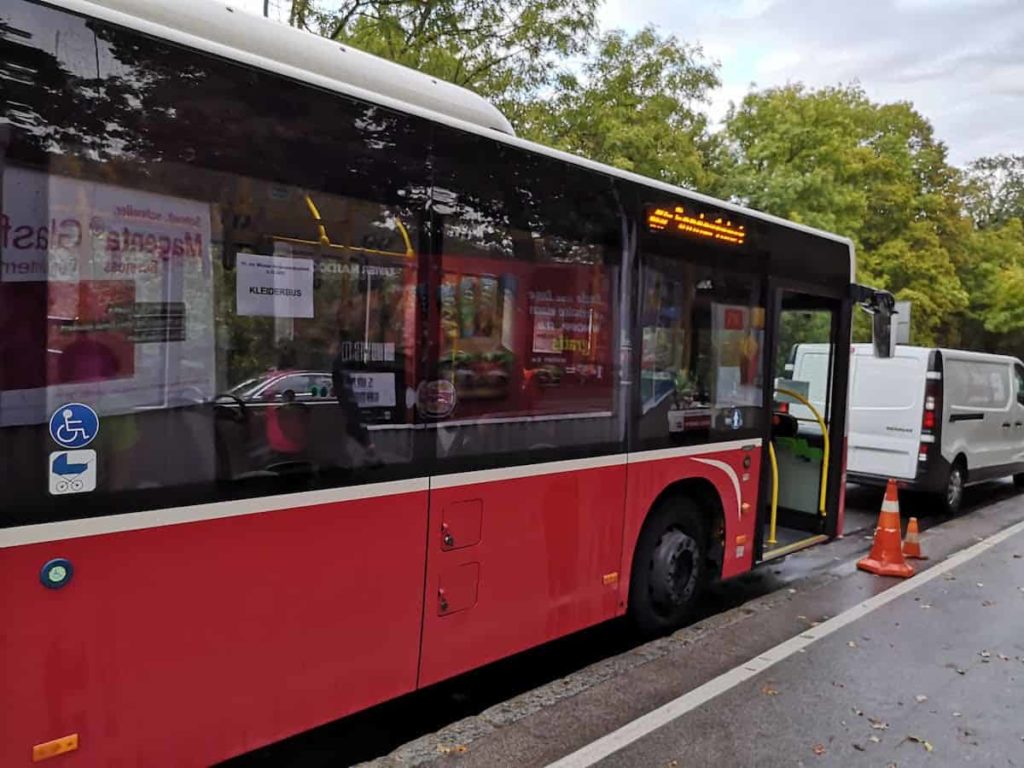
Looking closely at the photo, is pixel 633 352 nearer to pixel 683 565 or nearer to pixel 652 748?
pixel 683 565

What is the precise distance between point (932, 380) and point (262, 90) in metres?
8.87

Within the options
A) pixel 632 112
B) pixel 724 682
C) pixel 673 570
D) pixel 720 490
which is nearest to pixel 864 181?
pixel 632 112

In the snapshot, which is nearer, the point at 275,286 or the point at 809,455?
the point at 275,286

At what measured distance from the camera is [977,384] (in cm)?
1030

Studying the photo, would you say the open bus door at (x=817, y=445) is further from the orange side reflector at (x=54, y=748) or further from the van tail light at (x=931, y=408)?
the orange side reflector at (x=54, y=748)

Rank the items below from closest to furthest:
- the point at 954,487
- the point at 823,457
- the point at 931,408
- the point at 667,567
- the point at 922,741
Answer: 1. the point at 922,741
2. the point at 667,567
3. the point at 823,457
4. the point at 931,408
5. the point at 954,487

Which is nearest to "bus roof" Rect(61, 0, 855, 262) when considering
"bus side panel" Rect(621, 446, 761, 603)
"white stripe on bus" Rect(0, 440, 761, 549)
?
"white stripe on bus" Rect(0, 440, 761, 549)

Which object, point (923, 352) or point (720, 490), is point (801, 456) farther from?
point (923, 352)

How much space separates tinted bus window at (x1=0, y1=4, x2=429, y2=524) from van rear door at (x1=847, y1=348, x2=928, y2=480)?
25.7 ft

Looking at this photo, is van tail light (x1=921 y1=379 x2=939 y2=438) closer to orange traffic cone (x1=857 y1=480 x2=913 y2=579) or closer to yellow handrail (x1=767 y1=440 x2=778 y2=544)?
orange traffic cone (x1=857 y1=480 x2=913 y2=579)

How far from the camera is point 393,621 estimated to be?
3.32 metres

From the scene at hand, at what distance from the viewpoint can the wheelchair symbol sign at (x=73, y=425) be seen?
238 centimetres

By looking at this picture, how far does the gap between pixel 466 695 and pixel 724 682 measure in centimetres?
146

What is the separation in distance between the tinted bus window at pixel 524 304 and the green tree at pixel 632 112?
6636mm
